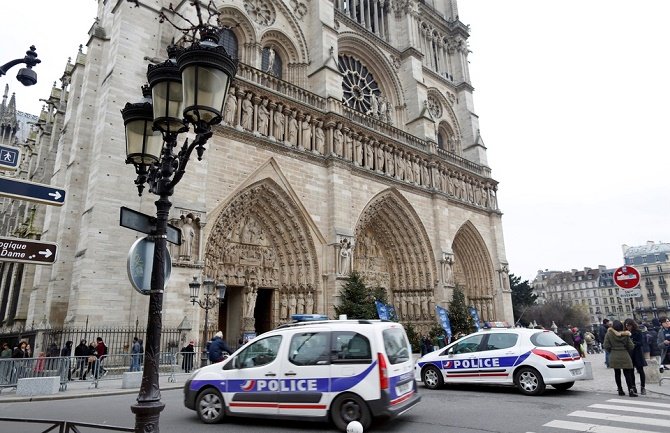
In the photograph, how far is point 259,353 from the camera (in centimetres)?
596

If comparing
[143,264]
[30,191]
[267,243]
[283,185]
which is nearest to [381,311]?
[267,243]

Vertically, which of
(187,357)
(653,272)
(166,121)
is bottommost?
(187,357)

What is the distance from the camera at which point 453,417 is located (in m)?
5.96

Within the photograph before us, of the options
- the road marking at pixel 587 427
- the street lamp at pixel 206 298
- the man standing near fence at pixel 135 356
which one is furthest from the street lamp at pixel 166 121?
the street lamp at pixel 206 298

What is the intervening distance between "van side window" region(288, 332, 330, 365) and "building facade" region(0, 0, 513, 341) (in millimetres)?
7901

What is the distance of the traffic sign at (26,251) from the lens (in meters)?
4.81

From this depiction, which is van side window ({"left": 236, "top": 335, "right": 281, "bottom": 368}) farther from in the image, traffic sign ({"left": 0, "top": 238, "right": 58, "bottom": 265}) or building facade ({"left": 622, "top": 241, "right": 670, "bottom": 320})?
building facade ({"left": 622, "top": 241, "right": 670, "bottom": 320})

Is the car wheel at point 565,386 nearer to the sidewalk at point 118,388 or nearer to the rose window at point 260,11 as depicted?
the sidewalk at point 118,388

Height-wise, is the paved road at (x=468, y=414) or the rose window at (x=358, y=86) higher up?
the rose window at (x=358, y=86)

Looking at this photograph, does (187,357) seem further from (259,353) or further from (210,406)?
(259,353)

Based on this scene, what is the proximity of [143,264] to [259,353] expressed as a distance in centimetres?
292

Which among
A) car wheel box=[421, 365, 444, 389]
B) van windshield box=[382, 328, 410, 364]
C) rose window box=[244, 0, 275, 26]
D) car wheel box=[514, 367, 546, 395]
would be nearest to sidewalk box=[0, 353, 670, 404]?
car wheel box=[514, 367, 546, 395]

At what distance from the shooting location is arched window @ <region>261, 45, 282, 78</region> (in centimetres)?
1905

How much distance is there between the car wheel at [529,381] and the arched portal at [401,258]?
12.9 m
